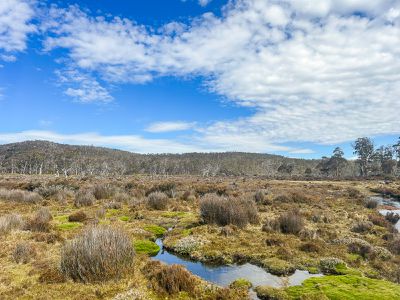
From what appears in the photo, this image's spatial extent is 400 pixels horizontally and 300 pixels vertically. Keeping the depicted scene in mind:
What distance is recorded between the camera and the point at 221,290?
34.2 ft

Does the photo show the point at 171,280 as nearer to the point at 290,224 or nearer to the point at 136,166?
the point at 290,224

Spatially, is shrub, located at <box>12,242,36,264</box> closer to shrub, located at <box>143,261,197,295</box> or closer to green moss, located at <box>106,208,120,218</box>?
shrub, located at <box>143,261,197,295</box>

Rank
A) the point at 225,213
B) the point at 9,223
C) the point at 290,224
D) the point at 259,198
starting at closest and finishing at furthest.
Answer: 1. the point at 9,223
2. the point at 290,224
3. the point at 225,213
4. the point at 259,198

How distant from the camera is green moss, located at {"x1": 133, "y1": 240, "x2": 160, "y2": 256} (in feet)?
50.0

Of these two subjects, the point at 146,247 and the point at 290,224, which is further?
the point at 290,224

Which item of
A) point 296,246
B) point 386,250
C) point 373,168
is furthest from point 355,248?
point 373,168

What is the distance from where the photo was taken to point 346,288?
10359 mm

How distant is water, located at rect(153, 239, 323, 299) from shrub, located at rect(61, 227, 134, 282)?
316 cm

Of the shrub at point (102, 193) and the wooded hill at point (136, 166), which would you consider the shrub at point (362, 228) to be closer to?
the shrub at point (102, 193)

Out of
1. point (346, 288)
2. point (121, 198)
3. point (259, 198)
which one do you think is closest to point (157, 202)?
point (121, 198)

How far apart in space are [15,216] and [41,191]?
1731 centimetres

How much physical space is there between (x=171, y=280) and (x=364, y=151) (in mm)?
128206

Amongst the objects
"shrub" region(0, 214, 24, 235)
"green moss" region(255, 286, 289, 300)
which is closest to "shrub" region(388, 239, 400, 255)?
"green moss" region(255, 286, 289, 300)

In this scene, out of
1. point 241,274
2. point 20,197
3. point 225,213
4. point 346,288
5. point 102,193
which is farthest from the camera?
point 102,193
